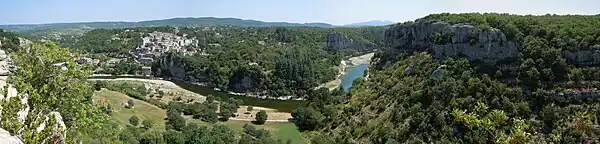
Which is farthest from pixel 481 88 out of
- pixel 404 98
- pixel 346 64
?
pixel 346 64

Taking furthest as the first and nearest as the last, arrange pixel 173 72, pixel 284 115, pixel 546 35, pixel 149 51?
pixel 149 51, pixel 173 72, pixel 284 115, pixel 546 35

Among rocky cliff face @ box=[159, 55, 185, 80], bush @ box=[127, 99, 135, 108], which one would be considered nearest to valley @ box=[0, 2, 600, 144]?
bush @ box=[127, 99, 135, 108]

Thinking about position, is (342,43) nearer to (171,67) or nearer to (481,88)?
(171,67)

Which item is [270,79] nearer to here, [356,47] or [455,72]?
[455,72]

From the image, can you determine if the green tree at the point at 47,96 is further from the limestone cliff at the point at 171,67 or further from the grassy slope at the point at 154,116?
the limestone cliff at the point at 171,67

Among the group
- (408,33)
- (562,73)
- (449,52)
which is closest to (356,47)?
(408,33)

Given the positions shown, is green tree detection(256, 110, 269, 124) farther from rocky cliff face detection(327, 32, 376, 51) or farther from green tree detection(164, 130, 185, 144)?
rocky cliff face detection(327, 32, 376, 51)
